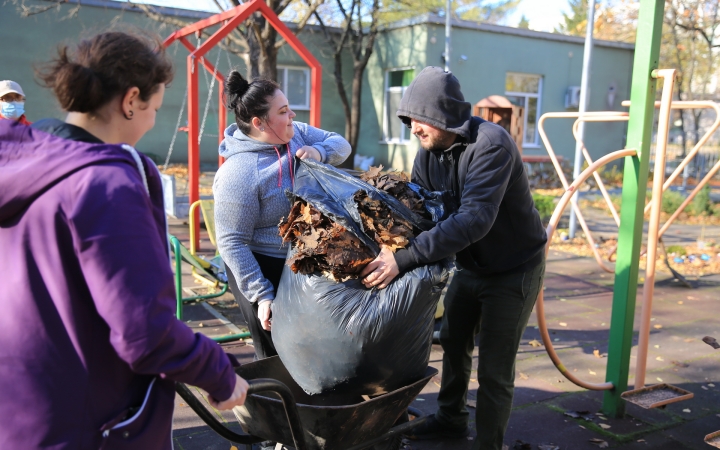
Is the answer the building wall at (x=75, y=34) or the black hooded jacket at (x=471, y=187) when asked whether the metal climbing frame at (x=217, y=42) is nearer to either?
the black hooded jacket at (x=471, y=187)

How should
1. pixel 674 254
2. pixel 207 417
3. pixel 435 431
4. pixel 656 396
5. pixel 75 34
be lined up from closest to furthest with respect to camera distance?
pixel 207 417 < pixel 435 431 < pixel 656 396 < pixel 674 254 < pixel 75 34

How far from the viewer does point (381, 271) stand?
2080mm

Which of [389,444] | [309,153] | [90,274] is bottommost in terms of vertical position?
[389,444]

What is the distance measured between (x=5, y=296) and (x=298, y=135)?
1.59 m

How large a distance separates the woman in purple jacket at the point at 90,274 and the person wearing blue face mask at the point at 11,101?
16.1 ft

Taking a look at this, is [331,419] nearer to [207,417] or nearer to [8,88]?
[207,417]

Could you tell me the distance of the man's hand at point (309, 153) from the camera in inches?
98.7

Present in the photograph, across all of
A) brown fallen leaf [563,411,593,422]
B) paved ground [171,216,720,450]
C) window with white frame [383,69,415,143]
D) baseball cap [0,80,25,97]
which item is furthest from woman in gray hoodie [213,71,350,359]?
window with white frame [383,69,415,143]

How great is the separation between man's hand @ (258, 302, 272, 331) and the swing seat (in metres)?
1.96

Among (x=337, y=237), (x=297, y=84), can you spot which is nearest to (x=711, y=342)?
(x=337, y=237)

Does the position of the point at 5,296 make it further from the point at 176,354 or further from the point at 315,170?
the point at 315,170

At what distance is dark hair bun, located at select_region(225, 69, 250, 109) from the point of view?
2.43 meters

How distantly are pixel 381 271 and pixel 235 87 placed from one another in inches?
38.8

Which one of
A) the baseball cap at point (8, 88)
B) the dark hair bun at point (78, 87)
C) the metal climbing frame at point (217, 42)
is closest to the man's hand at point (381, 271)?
the dark hair bun at point (78, 87)
